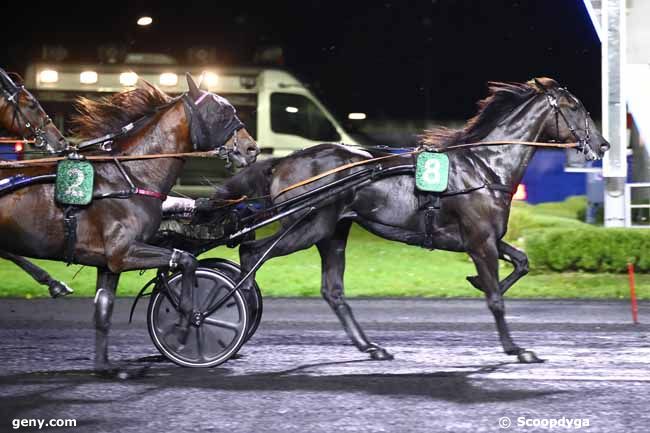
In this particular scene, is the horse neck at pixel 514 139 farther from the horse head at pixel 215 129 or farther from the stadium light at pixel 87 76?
A: the stadium light at pixel 87 76

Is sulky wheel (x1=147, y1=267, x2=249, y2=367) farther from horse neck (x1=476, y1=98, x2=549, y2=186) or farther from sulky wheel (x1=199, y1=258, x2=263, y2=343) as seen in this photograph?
horse neck (x1=476, y1=98, x2=549, y2=186)

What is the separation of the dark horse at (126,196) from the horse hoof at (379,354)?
1496 mm

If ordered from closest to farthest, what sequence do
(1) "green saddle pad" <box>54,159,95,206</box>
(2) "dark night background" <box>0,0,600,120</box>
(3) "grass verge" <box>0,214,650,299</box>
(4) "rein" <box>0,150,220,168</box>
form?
1. (1) "green saddle pad" <box>54,159,95,206</box>
2. (4) "rein" <box>0,150,220,168</box>
3. (3) "grass verge" <box>0,214,650,299</box>
4. (2) "dark night background" <box>0,0,600,120</box>

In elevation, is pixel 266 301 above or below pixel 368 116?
below

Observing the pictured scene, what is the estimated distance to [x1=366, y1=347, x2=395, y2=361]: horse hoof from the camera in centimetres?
794

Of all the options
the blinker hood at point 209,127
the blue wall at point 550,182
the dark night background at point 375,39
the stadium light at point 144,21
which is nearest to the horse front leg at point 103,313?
the blinker hood at point 209,127

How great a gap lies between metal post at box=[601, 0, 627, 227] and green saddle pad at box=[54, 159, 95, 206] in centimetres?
866

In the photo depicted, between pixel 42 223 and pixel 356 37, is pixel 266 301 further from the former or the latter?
pixel 356 37

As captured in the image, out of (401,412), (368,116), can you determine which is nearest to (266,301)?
(401,412)

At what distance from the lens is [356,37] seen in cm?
2502

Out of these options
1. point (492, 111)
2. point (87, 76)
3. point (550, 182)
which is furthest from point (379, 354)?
point (550, 182)

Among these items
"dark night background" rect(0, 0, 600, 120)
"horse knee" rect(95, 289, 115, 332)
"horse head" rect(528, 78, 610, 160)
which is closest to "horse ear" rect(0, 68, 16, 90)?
"horse knee" rect(95, 289, 115, 332)

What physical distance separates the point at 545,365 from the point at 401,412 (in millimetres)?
1925

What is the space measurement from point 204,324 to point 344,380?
1104 mm
